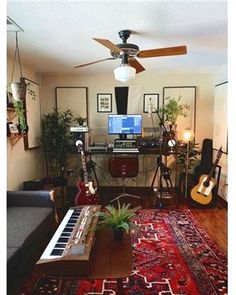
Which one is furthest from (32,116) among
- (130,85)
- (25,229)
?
(25,229)

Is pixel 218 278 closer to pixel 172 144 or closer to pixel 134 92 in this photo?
pixel 172 144

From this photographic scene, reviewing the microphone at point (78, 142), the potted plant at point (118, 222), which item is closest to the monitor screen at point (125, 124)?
the microphone at point (78, 142)

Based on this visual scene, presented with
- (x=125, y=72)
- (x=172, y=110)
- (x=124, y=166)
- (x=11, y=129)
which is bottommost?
(x=124, y=166)

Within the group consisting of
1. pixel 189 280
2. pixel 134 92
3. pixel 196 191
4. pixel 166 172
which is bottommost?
pixel 189 280

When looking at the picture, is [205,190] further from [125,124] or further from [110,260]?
[110,260]

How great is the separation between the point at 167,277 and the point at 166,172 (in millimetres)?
1942

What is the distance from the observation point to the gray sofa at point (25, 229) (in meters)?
1.86

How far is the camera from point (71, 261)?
1.49 meters

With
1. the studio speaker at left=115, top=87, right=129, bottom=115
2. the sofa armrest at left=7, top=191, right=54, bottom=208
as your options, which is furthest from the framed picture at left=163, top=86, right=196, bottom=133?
the sofa armrest at left=7, top=191, right=54, bottom=208

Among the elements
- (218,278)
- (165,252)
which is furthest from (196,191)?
(218,278)

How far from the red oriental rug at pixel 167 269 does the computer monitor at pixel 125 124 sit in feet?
5.96

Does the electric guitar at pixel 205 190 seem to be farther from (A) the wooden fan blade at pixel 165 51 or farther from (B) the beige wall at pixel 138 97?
(A) the wooden fan blade at pixel 165 51

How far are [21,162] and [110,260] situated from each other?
2724 mm

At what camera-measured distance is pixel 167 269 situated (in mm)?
2287
